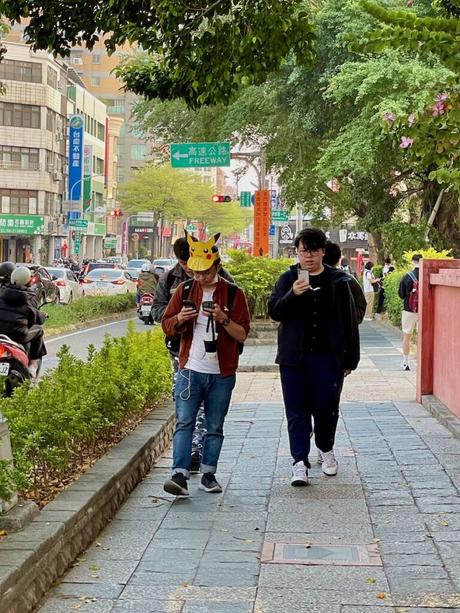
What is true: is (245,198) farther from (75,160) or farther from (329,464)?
(329,464)

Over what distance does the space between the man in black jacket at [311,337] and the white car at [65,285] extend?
30.2m

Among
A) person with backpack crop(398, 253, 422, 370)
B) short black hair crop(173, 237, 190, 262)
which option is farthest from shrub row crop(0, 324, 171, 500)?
person with backpack crop(398, 253, 422, 370)

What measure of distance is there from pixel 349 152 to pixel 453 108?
17369mm

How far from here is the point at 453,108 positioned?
26.5 ft

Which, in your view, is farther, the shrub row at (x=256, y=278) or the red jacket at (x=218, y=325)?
the shrub row at (x=256, y=278)

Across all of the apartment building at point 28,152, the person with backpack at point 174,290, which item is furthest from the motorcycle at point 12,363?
the apartment building at point 28,152

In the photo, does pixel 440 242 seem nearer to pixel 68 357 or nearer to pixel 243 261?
pixel 243 261

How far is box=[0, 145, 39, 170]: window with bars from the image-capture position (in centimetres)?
6769

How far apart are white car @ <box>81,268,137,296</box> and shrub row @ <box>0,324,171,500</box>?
27.4 meters

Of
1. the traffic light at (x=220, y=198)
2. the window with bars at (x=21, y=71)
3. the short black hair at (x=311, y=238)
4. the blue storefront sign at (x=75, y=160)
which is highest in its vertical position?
the window with bars at (x=21, y=71)

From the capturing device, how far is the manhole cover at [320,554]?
18.2 ft

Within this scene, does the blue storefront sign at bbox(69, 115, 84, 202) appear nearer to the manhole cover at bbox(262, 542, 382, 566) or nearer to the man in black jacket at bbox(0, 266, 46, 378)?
the man in black jacket at bbox(0, 266, 46, 378)

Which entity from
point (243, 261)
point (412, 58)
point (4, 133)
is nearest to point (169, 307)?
point (243, 261)

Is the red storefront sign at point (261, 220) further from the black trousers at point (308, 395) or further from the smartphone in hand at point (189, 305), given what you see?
the smartphone in hand at point (189, 305)
